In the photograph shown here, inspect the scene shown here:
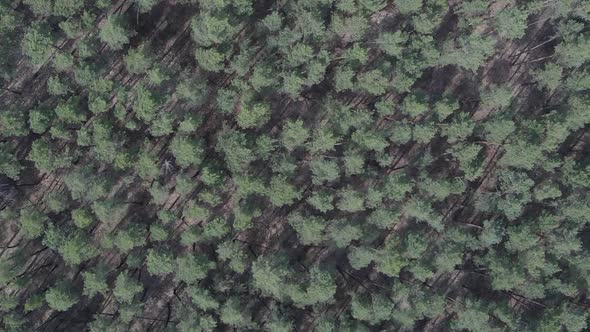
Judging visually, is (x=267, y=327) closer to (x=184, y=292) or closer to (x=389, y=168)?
(x=184, y=292)

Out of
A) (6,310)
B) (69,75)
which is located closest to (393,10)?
(69,75)

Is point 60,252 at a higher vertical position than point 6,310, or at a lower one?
higher

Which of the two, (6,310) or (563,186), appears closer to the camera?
(6,310)

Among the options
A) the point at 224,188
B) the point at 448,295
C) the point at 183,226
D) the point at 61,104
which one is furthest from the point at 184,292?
the point at 448,295

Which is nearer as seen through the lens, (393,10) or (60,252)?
(60,252)

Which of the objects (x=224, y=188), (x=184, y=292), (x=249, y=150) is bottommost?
(x=184, y=292)

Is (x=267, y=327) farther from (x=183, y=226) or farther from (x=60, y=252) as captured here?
(x=60, y=252)
